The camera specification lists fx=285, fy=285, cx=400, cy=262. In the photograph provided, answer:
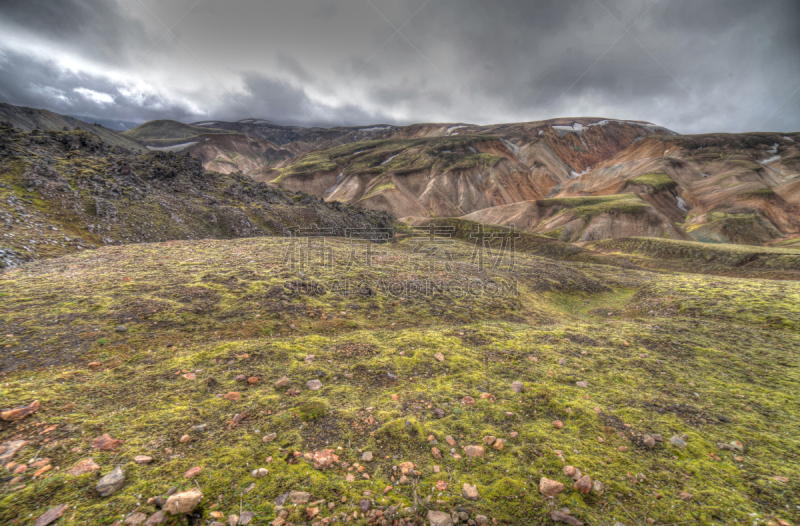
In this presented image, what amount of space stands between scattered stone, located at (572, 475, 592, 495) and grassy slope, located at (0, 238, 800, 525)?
4.7 inches

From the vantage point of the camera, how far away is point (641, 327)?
487 inches

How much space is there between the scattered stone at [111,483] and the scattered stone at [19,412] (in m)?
2.51

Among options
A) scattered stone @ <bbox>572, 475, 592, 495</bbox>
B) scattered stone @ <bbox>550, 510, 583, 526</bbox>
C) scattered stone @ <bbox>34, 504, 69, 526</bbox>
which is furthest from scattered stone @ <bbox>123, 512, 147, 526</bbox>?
→ scattered stone @ <bbox>572, 475, 592, 495</bbox>

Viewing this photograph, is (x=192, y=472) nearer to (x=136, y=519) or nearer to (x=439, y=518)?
(x=136, y=519)

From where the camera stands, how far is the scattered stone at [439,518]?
3812 millimetres

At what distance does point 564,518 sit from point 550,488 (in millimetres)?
399

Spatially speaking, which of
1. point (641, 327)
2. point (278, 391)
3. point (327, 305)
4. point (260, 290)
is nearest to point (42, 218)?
point (260, 290)

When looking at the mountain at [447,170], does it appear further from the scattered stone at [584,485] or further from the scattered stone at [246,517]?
the scattered stone at [246,517]

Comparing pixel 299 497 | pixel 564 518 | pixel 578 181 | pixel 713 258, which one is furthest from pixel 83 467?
pixel 578 181

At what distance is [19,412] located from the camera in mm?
4730

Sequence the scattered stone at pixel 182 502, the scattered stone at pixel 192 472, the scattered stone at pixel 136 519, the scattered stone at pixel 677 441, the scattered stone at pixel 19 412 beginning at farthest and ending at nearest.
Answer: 1. the scattered stone at pixel 677 441
2. the scattered stone at pixel 19 412
3. the scattered stone at pixel 192 472
4. the scattered stone at pixel 182 502
5. the scattered stone at pixel 136 519

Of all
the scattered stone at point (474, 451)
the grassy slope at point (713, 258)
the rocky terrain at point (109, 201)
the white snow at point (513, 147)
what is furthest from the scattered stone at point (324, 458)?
the white snow at point (513, 147)

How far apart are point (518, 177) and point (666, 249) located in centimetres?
9037

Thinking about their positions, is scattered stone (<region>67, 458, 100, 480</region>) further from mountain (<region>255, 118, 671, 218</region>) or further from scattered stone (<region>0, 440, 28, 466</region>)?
mountain (<region>255, 118, 671, 218</region>)
